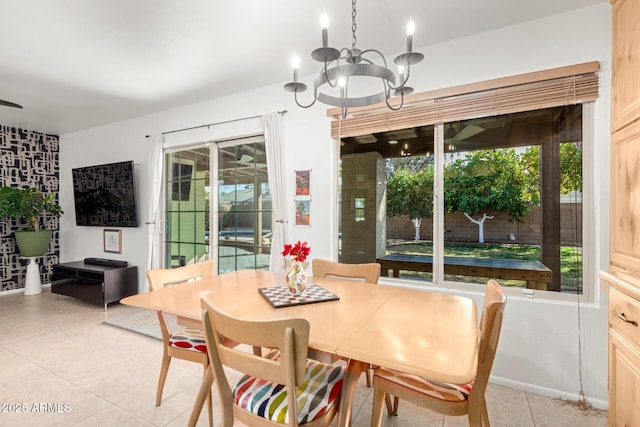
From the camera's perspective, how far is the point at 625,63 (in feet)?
4.58

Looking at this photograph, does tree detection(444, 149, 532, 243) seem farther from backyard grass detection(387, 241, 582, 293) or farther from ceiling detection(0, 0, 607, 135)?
ceiling detection(0, 0, 607, 135)

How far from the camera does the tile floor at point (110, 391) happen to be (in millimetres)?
1897

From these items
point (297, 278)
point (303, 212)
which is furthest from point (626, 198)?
point (303, 212)

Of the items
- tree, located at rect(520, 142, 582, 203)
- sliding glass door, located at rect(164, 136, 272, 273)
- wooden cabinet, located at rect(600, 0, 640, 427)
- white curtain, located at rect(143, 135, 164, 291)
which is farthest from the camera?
white curtain, located at rect(143, 135, 164, 291)

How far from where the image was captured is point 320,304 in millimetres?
1612

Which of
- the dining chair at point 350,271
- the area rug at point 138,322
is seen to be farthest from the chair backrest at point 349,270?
the area rug at point 138,322

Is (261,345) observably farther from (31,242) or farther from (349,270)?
(31,242)

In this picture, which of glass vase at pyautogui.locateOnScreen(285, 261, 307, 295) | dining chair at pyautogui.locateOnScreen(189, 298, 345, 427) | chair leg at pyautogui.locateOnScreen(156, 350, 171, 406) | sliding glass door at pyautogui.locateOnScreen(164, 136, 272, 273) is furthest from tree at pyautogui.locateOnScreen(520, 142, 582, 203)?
chair leg at pyautogui.locateOnScreen(156, 350, 171, 406)

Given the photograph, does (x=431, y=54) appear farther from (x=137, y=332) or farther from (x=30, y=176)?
(x=30, y=176)

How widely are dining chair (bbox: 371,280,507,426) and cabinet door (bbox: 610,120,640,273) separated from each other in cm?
56

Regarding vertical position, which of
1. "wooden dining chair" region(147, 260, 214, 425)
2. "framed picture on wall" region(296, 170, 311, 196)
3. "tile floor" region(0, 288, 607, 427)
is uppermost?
"framed picture on wall" region(296, 170, 311, 196)

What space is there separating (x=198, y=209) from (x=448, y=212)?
306cm

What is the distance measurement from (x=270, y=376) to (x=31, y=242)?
5.32 meters

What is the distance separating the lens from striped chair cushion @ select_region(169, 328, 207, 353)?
5.99 feet
